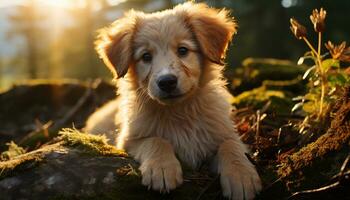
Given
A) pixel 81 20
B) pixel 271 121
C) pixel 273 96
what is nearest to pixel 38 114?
pixel 273 96

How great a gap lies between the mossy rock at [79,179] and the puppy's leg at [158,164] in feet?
0.19

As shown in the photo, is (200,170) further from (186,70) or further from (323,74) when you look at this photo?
(323,74)

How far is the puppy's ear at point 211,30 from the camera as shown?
478 centimetres

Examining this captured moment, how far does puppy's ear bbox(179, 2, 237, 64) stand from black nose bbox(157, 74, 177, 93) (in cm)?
64

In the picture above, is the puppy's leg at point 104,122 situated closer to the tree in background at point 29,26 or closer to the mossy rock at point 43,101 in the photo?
the mossy rock at point 43,101

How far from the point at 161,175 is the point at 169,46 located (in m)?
1.57

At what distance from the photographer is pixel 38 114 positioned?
9.42m

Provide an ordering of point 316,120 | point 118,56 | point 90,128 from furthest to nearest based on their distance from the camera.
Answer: point 90,128 < point 118,56 < point 316,120

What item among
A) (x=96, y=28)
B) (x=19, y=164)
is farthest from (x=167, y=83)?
(x=96, y=28)

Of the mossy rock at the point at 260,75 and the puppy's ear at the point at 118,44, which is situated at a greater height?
the puppy's ear at the point at 118,44

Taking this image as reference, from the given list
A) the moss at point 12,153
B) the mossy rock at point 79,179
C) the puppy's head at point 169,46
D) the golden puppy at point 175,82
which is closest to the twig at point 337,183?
the mossy rock at point 79,179

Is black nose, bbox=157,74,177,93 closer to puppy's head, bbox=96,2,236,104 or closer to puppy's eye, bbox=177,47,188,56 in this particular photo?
puppy's head, bbox=96,2,236,104

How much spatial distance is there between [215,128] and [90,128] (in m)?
2.60

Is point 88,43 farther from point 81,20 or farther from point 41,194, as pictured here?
point 41,194
